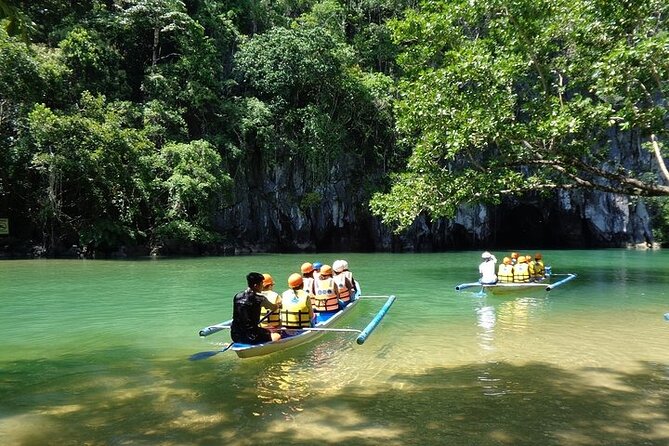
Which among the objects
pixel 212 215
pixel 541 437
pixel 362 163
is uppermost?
pixel 362 163

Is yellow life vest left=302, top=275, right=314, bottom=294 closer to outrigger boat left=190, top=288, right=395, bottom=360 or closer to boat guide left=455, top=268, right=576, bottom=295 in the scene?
outrigger boat left=190, top=288, right=395, bottom=360

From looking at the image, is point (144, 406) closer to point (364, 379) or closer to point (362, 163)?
point (364, 379)

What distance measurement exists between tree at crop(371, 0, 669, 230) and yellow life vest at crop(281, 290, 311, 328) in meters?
6.32

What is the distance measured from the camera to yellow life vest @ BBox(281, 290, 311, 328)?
7402 mm

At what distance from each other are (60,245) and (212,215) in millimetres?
7094

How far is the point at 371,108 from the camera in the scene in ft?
95.7

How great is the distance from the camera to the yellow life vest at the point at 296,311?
24.3ft

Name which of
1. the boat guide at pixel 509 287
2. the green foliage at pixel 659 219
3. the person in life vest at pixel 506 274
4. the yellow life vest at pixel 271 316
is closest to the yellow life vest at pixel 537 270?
the boat guide at pixel 509 287

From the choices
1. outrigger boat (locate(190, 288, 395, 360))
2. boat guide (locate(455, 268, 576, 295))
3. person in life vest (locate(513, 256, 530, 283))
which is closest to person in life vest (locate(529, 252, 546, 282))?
boat guide (locate(455, 268, 576, 295))

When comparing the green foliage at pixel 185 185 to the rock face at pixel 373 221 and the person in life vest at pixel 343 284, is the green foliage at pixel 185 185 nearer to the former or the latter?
the rock face at pixel 373 221

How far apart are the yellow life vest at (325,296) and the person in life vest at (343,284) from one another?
98 cm

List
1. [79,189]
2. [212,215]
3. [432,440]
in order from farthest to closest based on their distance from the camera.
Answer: [212,215] < [79,189] < [432,440]

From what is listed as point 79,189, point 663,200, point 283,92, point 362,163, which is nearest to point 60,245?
point 79,189

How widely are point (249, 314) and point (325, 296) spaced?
2.46m
